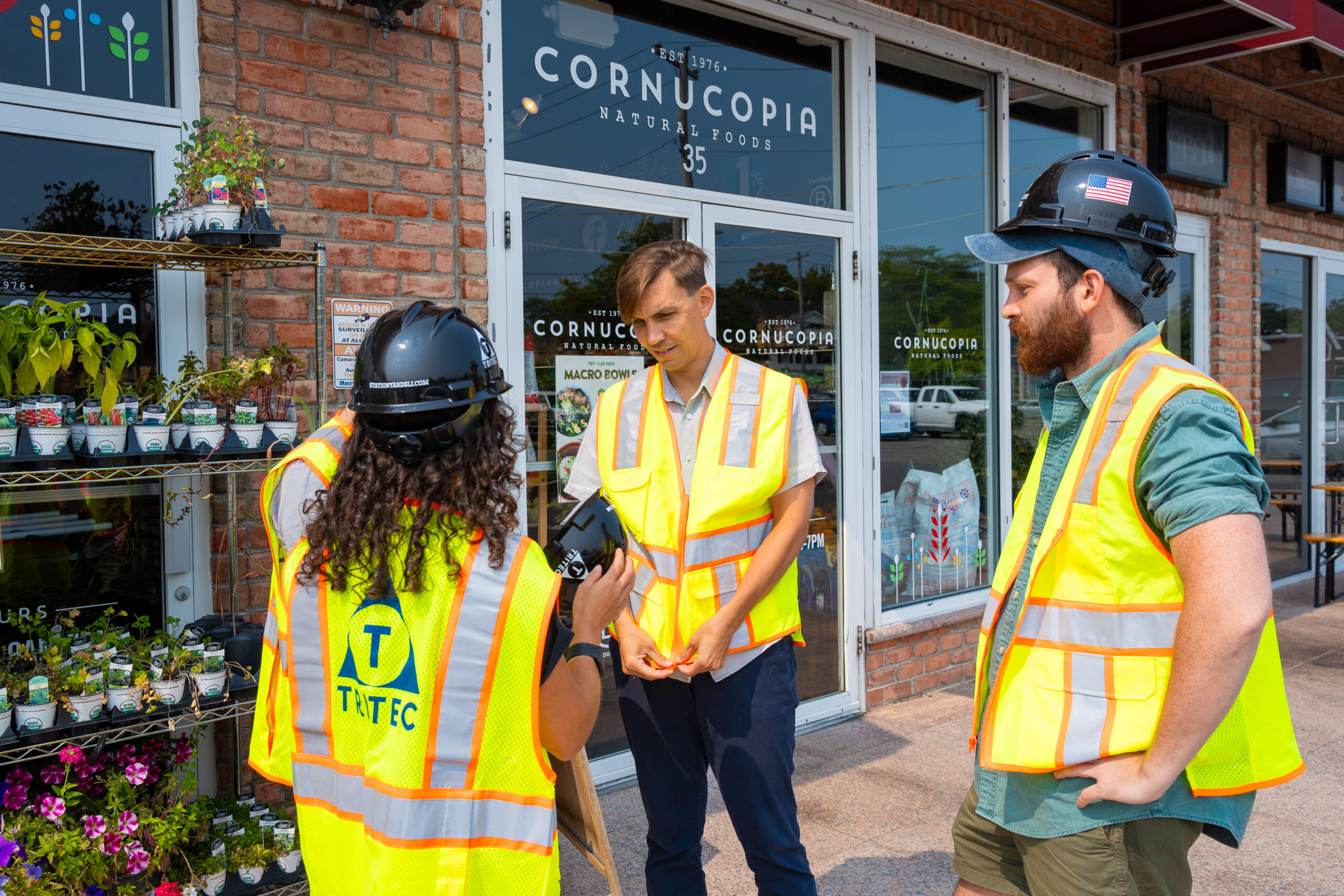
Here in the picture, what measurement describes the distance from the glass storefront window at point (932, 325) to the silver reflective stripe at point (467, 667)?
3.92 m

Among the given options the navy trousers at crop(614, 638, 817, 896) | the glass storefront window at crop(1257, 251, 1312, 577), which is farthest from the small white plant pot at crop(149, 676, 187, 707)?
the glass storefront window at crop(1257, 251, 1312, 577)

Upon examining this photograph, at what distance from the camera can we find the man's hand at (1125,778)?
148cm

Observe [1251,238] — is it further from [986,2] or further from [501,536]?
[501,536]

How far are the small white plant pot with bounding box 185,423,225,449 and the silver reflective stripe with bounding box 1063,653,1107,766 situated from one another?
2179 mm

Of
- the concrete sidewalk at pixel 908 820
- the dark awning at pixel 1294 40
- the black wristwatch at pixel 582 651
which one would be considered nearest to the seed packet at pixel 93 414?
the black wristwatch at pixel 582 651

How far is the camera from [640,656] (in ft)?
8.22

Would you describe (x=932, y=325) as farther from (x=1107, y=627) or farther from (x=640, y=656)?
(x=1107, y=627)

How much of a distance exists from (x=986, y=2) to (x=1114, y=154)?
4.35 meters

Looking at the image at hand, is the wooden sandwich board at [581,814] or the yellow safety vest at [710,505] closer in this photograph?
the wooden sandwich board at [581,814]

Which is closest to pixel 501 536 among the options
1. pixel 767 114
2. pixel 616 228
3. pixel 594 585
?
pixel 594 585

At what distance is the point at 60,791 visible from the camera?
2.48 m

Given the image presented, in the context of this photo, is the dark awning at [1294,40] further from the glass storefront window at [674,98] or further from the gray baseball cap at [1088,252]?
the gray baseball cap at [1088,252]

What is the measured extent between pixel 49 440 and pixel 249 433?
0.47 metres

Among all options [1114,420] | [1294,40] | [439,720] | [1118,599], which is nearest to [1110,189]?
[1114,420]
